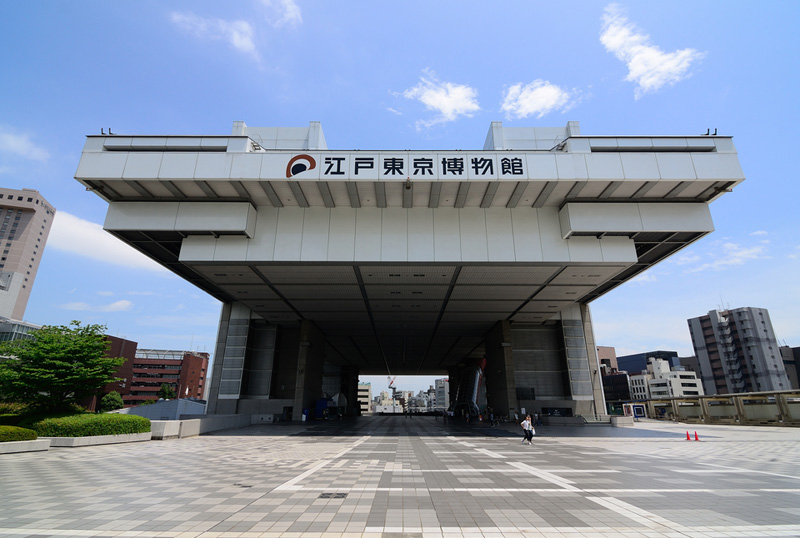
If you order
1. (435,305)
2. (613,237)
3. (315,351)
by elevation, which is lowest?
(315,351)

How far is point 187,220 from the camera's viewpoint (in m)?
25.7

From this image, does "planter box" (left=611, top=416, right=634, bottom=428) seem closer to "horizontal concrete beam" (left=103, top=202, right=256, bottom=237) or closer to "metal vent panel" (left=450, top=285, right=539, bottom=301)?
"metal vent panel" (left=450, top=285, right=539, bottom=301)

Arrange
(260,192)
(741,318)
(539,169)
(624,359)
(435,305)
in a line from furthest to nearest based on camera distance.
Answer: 1. (624,359)
2. (741,318)
3. (435,305)
4. (260,192)
5. (539,169)

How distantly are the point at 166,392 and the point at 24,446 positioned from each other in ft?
282

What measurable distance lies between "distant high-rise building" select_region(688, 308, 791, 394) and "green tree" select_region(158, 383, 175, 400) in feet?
452

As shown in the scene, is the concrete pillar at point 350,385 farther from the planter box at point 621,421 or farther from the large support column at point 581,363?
the planter box at point 621,421

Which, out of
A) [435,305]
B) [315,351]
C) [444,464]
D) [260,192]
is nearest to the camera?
[444,464]

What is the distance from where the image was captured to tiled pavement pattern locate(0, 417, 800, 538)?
6695 mm

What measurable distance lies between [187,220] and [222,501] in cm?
2219

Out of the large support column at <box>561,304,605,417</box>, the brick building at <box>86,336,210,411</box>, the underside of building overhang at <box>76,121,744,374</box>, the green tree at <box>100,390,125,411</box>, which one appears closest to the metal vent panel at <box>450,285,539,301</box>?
the underside of building overhang at <box>76,121,744,374</box>

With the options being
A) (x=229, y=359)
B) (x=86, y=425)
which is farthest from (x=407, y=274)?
(x=229, y=359)

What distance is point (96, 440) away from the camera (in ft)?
62.0

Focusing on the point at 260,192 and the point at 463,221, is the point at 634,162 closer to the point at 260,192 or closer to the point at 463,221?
the point at 463,221

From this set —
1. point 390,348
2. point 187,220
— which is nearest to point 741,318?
point 390,348
